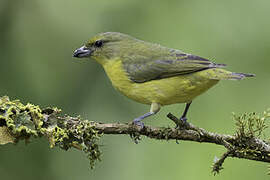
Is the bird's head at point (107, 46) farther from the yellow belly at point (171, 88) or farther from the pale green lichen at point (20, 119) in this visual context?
the pale green lichen at point (20, 119)

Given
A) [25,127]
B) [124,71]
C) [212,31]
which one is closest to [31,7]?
[124,71]

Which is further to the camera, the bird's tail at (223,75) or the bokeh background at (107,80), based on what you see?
the bokeh background at (107,80)

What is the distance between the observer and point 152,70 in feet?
15.9

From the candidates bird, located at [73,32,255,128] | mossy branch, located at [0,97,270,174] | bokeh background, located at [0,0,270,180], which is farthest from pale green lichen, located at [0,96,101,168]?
bokeh background, located at [0,0,270,180]

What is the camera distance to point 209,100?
5453 mm

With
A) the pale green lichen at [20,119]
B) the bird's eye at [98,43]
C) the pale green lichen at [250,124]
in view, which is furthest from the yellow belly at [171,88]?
the pale green lichen at [20,119]

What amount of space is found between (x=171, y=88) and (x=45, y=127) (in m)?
1.73

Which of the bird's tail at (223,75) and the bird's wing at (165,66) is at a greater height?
the bird's wing at (165,66)

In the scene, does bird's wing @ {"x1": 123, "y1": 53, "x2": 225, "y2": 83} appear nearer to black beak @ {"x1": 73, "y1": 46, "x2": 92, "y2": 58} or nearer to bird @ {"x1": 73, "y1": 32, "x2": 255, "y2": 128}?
bird @ {"x1": 73, "y1": 32, "x2": 255, "y2": 128}

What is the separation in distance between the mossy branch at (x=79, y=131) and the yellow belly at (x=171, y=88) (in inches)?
43.5

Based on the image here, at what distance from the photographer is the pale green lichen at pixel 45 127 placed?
314 cm

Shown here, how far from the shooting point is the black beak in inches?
201

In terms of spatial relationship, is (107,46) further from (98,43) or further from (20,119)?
(20,119)

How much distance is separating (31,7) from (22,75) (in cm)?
96
